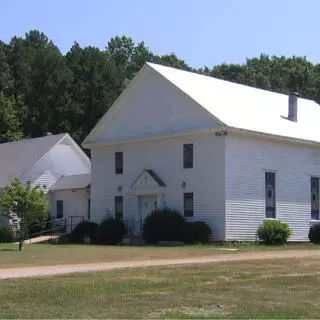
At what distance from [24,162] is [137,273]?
33279 millimetres

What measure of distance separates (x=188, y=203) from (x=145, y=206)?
332cm

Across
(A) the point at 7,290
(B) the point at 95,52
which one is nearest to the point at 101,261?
(A) the point at 7,290

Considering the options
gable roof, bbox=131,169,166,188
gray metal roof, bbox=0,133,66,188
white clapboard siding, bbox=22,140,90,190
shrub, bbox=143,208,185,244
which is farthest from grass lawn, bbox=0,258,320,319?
gray metal roof, bbox=0,133,66,188

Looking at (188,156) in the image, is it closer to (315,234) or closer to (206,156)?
(206,156)

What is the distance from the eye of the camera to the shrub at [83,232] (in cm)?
3975

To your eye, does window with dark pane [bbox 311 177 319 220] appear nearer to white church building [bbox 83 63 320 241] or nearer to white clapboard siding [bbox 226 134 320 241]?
white church building [bbox 83 63 320 241]

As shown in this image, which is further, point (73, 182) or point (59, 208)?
point (59, 208)

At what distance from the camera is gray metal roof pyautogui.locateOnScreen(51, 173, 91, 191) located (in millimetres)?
45219

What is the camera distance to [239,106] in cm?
3872

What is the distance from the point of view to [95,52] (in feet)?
244

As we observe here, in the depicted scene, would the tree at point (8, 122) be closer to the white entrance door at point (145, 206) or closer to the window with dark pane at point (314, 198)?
the white entrance door at point (145, 206)

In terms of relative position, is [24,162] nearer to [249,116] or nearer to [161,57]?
[249,116]

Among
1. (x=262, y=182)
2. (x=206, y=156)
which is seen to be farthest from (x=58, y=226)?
(x=262, y=182)

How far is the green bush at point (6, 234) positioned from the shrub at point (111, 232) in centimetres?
735
